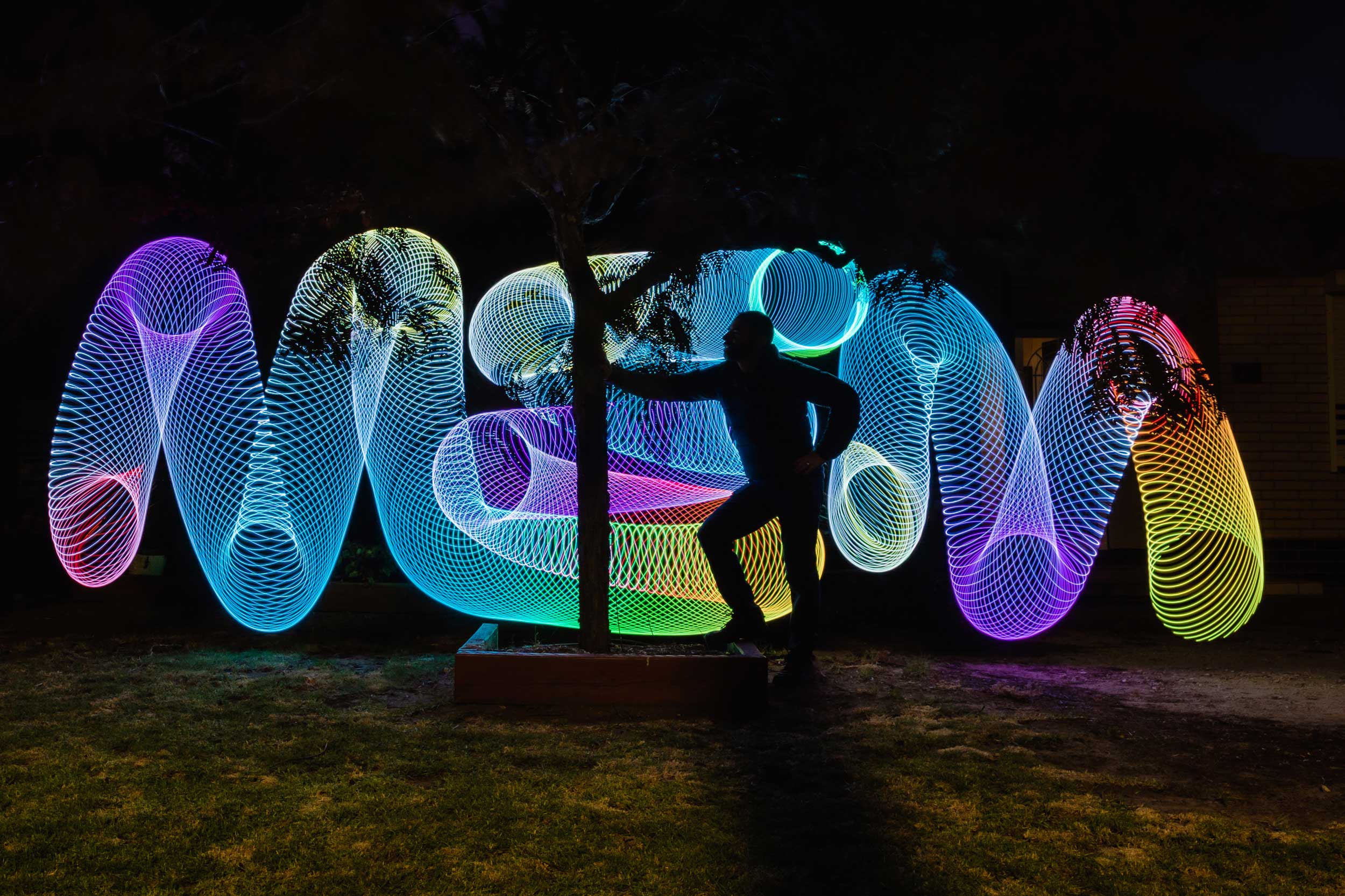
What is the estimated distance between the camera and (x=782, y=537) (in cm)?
638

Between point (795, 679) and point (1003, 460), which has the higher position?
point (1003, 460)

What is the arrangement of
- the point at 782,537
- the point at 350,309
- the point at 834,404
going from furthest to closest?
the point at 782,537 → the point at 834,404 → the point at 350,309

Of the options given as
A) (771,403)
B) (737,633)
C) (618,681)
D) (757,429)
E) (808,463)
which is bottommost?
(618,681)

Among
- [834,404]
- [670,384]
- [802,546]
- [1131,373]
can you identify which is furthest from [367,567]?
[1131,373]

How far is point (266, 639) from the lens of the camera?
8.07m

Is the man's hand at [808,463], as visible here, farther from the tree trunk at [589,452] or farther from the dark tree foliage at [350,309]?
the dark tree foliage at [350,309]

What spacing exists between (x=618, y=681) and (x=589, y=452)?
1.25 m

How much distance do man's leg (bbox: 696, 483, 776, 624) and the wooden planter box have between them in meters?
0.34

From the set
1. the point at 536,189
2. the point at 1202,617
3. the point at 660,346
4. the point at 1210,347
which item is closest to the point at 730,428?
the point at 660,346

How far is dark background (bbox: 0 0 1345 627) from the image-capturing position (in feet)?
16.4

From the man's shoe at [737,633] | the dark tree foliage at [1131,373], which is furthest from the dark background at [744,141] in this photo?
the man's shoe at [737,633]

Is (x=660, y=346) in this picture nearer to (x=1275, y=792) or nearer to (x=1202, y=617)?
(x=1275, y=792)

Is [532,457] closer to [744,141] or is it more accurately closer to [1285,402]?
[744,141]

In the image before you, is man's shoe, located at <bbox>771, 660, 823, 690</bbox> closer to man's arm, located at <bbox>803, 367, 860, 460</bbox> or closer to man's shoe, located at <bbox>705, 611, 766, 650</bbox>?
man's shoe, located at <bbox>705, 611, 766, 650</bbox>
